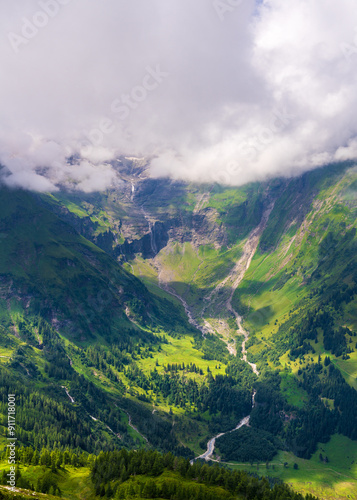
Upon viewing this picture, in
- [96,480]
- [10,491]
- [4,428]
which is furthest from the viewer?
[4,428]

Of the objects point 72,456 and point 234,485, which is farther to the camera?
point 72,456

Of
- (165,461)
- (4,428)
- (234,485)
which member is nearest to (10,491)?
(165,461)

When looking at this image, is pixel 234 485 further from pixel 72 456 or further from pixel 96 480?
pixel 72 456

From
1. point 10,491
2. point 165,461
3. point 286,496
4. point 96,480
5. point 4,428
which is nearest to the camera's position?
point 10,491

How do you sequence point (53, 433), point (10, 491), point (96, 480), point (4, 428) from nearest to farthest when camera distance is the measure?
point (10, 491)
point (96, 480)
point (4, 428)
point (53, 433)

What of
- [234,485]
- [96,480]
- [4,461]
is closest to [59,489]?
[96,480]

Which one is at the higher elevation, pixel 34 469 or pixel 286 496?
pixel 34 469

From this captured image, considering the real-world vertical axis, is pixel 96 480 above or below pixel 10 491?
below

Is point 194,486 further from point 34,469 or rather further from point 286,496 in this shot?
point 34,469

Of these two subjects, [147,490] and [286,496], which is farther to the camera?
[286,496]
